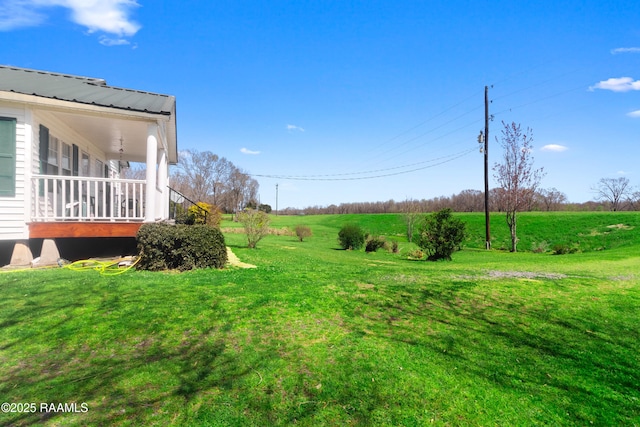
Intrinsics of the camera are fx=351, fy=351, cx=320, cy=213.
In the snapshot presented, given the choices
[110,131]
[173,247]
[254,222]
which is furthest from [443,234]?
[110,131]

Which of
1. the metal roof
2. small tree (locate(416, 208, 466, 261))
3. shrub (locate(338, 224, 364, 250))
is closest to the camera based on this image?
the metal roof

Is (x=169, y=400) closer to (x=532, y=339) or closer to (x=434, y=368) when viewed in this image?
(x=434, y=368)

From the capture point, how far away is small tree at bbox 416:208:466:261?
60.4ft

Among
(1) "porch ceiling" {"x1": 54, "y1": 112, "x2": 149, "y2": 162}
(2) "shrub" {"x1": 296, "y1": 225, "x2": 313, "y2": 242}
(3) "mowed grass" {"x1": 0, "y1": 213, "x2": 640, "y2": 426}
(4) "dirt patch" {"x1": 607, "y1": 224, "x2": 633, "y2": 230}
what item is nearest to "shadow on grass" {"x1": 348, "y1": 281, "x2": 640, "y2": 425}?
(3) "mowed grass" {"x1": 0, "y1": 213, "x2": 640, "y2": 426}

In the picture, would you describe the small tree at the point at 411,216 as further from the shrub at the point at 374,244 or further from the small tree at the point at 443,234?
the small tree at the point at 443,234

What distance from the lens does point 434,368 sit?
12.8ft

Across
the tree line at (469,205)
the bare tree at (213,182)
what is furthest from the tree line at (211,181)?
the tree line at (469,205)

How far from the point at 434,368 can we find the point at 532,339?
1.98m

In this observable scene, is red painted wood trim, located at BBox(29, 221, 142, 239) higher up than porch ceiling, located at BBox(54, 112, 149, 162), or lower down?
lower down

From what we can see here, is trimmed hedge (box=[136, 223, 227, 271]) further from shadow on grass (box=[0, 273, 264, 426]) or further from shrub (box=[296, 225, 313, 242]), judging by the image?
shrub (box=[296, 225, 313, 242])

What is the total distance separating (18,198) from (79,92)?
9.80ft

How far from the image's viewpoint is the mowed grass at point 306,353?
10.2 feet

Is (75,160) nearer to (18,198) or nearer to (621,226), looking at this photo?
(18,198)

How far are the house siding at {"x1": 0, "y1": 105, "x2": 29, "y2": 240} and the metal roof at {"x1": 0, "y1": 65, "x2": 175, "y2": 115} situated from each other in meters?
0.53
